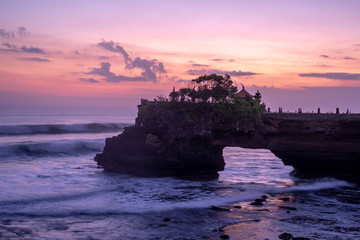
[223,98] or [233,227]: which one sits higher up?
[223,98]

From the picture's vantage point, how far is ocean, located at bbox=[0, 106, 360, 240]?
1438 cm

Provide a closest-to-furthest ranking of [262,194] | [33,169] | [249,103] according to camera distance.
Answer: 1. [262,194]
2. [249,103]
3. [33,169]

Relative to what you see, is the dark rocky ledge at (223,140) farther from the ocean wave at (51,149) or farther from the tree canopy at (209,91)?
the ocean wave at (51,149)

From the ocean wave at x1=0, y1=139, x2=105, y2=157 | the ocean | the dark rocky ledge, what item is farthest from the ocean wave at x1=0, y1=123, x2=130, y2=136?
the dark rocky ledge

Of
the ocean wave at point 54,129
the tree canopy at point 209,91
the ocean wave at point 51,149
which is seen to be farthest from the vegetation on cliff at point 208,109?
the ocean wave at point 54,129

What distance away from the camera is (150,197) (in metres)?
20.0

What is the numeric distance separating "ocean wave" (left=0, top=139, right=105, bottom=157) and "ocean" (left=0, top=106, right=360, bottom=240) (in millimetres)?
10195

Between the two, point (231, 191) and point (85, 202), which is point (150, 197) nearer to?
point (85, 202)

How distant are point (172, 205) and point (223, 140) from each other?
315 inches

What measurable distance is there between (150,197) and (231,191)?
4923mm

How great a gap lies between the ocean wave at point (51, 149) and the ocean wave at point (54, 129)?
1986 centimetres

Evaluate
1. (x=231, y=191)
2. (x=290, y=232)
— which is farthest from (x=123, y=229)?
(x=231, y=191)

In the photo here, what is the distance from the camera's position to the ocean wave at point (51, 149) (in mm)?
40500

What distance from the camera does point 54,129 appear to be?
7144cm
